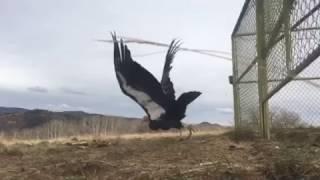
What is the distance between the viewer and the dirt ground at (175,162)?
4.55 m

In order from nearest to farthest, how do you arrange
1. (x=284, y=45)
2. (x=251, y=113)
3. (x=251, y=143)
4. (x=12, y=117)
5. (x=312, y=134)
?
(x=284, y=45) < (x=251, y=143) < (x=312, y=134) < (x=251, y=113) < (x=12, y=117)

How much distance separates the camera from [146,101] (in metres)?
7.96

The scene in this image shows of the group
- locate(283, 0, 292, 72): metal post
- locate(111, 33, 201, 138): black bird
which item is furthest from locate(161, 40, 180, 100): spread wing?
locate(283, 0, 292, 72): metal post

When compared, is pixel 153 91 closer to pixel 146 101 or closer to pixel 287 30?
pixel 146 101

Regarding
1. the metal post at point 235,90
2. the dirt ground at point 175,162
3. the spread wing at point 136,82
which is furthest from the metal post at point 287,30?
the metal post at point 235,90

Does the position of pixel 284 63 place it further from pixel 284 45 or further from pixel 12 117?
pixel 12 117

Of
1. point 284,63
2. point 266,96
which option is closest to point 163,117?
point 266,96

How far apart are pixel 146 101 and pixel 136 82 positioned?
280 millimetres

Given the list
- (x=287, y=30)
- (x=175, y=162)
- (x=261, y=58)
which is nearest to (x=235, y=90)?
(x=261, y=58)

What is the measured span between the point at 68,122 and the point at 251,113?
10262 mm

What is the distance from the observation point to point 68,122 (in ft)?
57.8

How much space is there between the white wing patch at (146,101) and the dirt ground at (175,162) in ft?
3.71

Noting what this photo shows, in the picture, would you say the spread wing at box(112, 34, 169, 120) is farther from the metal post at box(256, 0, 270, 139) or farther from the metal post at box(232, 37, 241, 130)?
the metal post at box(256, 0, 270, 139)

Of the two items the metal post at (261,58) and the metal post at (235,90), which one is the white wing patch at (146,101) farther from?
the metal post at (261,58)
